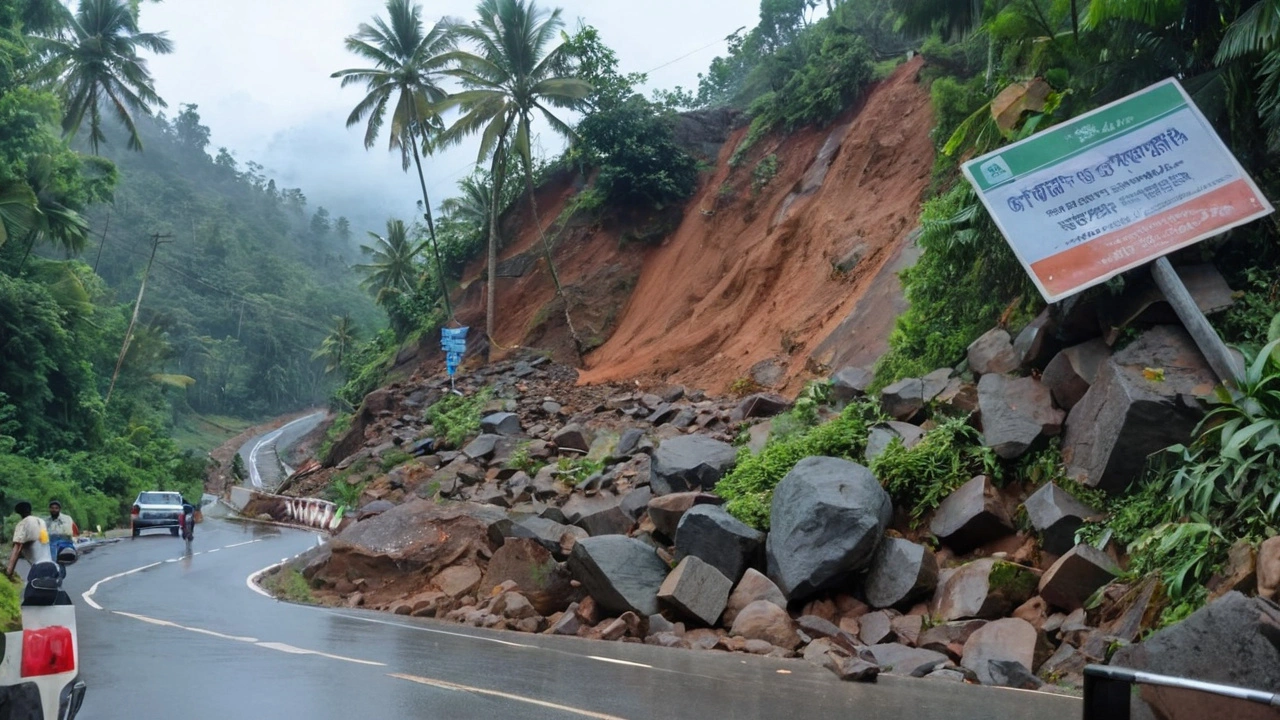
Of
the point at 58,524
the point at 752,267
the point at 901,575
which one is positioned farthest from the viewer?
the point at 752,267

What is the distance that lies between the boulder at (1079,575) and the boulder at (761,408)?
8053mm

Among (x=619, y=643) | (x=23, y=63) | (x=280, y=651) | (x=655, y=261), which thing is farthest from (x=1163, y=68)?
(x=23, y=63)

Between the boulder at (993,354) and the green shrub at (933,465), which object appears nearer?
the green shrub at (933,465)

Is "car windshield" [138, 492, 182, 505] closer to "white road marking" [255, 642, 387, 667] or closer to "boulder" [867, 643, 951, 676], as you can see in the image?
"white road marking" [255, 642, 387, 667]

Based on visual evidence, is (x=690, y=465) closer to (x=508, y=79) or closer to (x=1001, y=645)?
(x=1001, y=645)

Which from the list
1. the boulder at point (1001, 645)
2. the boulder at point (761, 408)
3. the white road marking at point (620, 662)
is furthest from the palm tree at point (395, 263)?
the boulder at point (1001, 645)

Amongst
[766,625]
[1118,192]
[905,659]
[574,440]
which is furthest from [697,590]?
[574,440]

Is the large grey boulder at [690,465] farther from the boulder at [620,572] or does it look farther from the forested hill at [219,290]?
the forested hill at [219,290]

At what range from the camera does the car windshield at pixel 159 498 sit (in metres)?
30.8

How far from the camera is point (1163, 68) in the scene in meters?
11.3

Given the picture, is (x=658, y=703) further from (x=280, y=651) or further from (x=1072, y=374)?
(x=1072, y=374)

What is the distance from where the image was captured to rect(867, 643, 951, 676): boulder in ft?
27.0

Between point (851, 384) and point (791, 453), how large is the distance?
2.22 m

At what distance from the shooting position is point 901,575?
10016mm
